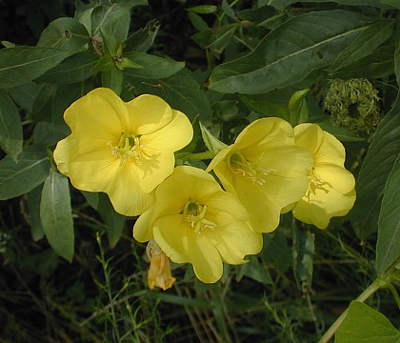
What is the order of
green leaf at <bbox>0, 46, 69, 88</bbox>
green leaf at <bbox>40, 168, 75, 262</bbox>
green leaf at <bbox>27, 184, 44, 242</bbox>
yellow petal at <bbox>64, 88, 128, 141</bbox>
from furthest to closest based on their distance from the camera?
green leaf at <bbox>27, 184, 44, 242</bbox> < green leaf at <bbox>40, 168, 75, 262</bbox> < green leaf at <bbox>0, 46, 69, 88</bbox> < yellow petal at <bbox>64, 88, 128, 141</bbox>

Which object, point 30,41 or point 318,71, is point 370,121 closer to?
point 318,71

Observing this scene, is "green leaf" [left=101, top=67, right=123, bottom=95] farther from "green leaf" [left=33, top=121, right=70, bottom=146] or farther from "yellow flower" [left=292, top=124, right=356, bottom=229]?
"yellow flower" [left=292, top=124, right=356, bottom=229]

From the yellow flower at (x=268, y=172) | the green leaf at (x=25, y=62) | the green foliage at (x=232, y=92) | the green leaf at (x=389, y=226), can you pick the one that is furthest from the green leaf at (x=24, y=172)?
the green leaf at (x=389, y=226)

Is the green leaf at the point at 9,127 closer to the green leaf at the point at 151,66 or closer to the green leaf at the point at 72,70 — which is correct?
the green leaf at the point at 72,70

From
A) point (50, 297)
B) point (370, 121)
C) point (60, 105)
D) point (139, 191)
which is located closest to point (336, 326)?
point (370, 121)

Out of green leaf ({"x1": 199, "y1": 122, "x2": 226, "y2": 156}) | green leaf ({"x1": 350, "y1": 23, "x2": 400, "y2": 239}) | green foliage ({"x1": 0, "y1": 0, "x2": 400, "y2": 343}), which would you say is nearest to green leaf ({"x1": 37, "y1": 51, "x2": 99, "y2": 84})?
green foliage ({"x1": 0, "y1": 0, "x2": 400, "y2": 343})

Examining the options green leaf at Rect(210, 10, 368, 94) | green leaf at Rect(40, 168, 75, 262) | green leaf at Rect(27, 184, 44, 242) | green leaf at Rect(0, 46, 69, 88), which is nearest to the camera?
green leaf at Rect(0, 46, 69, 88)
